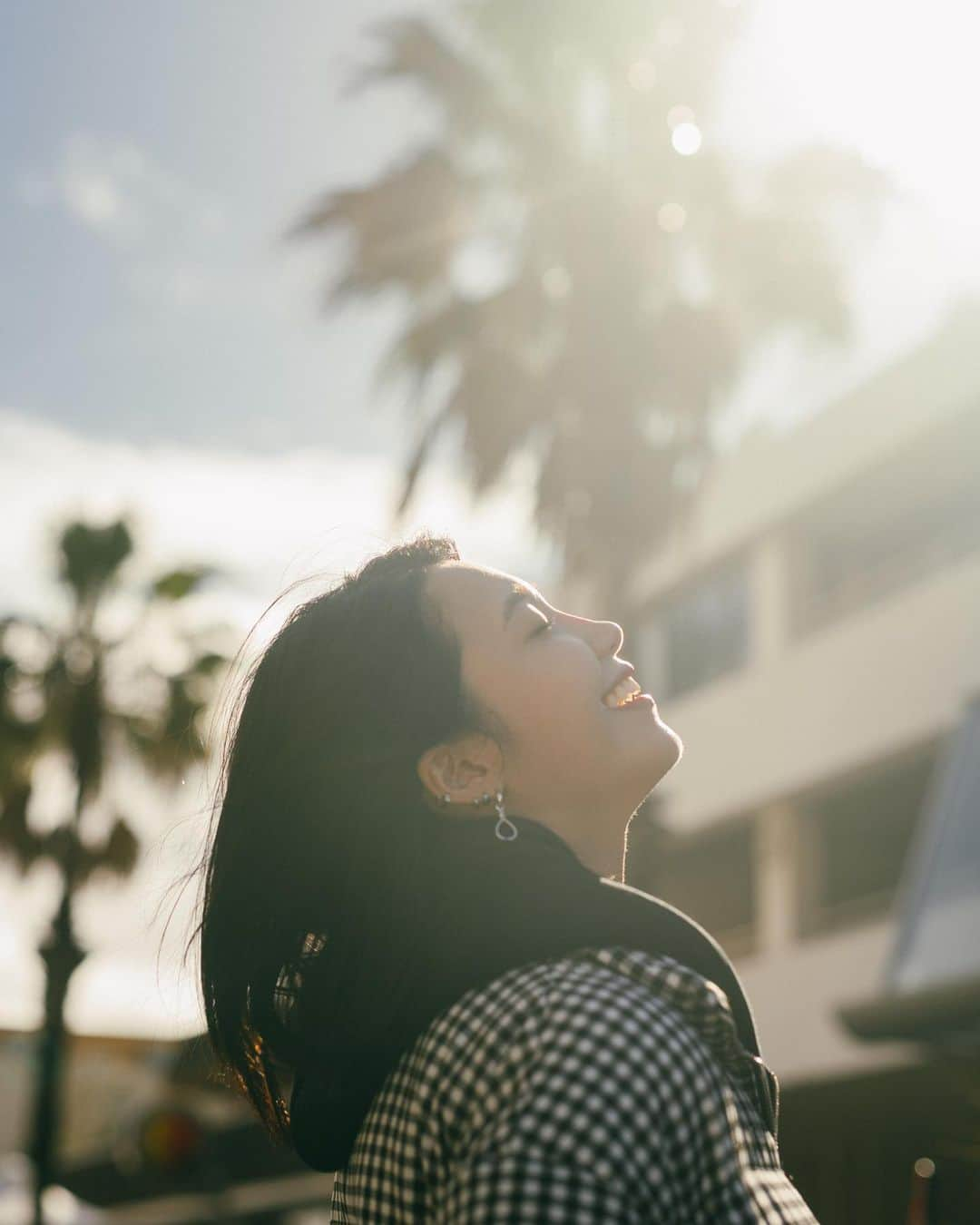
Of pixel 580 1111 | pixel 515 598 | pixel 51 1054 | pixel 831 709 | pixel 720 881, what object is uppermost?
pixel 515 598

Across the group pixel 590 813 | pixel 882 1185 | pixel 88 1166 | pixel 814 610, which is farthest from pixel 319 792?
pixel 88 1166

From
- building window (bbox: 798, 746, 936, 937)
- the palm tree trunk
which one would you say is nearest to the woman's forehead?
the palm tree trunk

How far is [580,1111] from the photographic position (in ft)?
4.30

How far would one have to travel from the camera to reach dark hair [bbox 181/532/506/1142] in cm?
183

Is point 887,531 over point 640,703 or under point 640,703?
over

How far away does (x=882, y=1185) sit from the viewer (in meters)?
17.1

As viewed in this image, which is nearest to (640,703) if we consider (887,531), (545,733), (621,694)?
(621,694)

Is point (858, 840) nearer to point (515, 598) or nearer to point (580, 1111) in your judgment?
point (515, 598)

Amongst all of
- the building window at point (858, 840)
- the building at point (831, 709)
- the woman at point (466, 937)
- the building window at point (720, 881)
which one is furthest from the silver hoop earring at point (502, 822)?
the building window at point (720, 881)

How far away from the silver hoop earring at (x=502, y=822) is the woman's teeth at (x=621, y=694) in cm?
19

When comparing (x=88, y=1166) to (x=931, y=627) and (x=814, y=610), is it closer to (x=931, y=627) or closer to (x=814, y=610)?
(x=814, y=610)

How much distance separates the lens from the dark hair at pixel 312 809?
1825mm

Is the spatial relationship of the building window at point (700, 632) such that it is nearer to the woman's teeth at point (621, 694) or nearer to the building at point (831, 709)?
the building at point (831, 709)

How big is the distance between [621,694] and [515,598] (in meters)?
0.18
